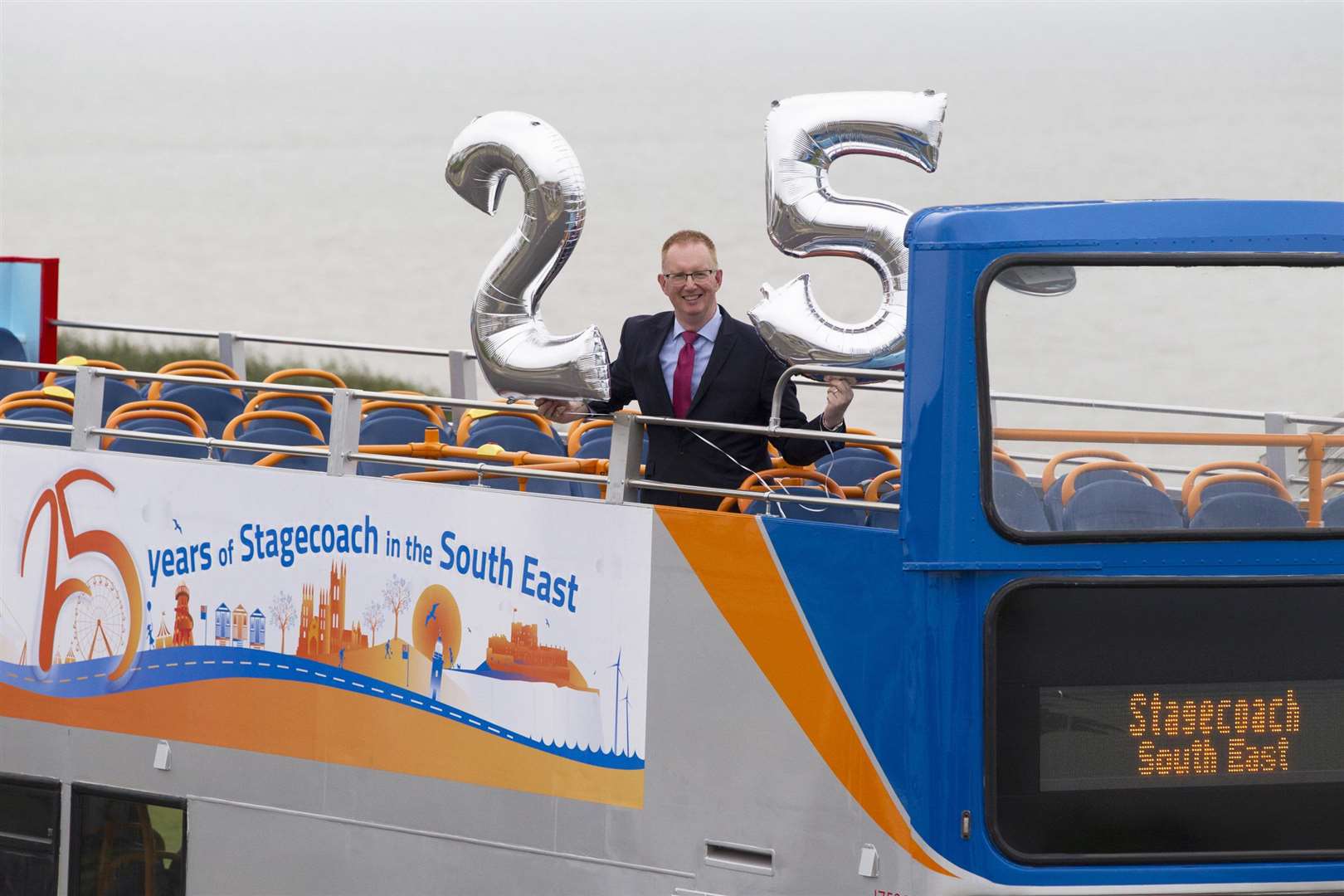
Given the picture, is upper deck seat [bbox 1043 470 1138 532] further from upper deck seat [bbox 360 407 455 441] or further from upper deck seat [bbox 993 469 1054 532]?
upper deck seat [bbox 360 407 455 441]

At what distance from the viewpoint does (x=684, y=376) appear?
6.45 metres

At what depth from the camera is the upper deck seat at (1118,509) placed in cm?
529

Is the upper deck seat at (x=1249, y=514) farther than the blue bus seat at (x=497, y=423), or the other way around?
the blue bus seat at (x=497, y=423)

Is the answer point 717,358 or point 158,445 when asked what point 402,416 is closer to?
point 158,445

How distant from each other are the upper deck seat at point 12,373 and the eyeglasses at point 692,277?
559 centimetres

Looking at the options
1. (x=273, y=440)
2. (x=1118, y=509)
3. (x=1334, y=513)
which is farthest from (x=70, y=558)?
(x=1334, y=513)

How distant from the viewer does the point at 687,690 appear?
5.86 meters

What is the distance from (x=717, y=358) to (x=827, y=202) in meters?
0.83

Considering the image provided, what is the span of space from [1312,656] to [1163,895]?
2.89ft

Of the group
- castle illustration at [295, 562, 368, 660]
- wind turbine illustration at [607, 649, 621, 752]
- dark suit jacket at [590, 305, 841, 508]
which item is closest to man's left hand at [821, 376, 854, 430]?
dark suit jacket at [590, 305, 841, 508]

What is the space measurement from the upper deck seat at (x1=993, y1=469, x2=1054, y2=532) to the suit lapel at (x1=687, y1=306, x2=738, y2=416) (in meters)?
1.45

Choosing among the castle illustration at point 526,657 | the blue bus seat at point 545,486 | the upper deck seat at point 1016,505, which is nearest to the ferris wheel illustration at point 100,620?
the blue bus seat at point 545,486

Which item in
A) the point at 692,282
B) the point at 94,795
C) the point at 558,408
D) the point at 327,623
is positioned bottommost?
the point at 94,795

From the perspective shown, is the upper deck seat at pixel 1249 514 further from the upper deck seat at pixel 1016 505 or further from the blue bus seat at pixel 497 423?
the blue bus seat at pixel 497 423
